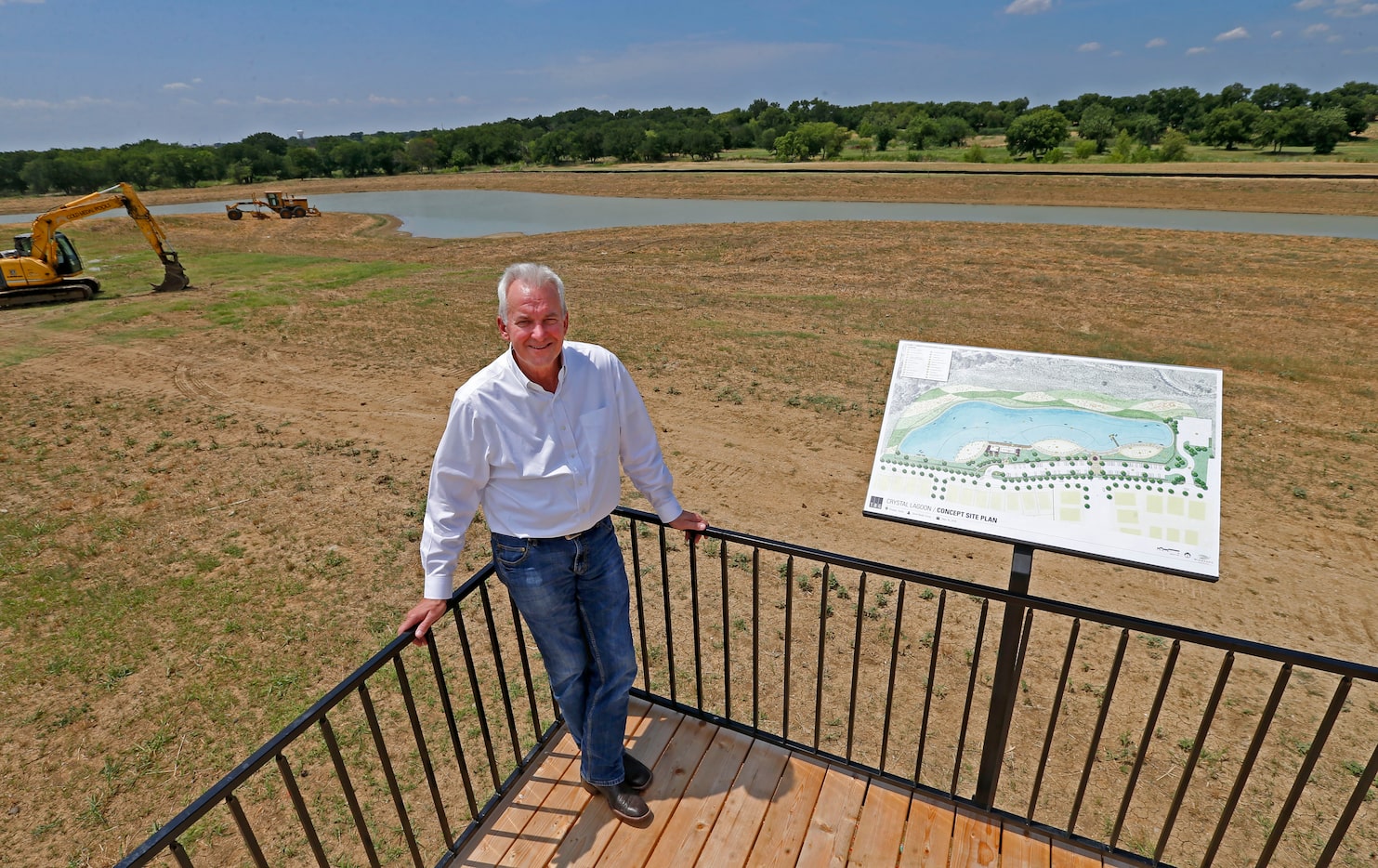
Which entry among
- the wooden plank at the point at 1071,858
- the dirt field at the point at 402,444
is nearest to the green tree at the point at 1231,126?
the dirt field at the point at 402,444

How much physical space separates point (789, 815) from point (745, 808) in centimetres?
17

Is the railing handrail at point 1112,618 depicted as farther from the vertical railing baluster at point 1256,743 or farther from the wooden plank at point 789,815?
the wooden plank at point 789,815

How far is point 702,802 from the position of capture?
273 cm

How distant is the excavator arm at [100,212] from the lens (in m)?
15.0

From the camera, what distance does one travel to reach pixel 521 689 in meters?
4.45

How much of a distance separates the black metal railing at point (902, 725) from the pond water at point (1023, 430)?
0.49 m

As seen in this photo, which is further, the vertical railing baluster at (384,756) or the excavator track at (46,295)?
the excavator track at (46,295)

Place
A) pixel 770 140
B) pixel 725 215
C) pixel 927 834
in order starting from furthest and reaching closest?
pixel 770 140
pixel 725 215
pixel 927 834

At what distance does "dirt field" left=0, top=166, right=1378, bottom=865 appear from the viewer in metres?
4.52

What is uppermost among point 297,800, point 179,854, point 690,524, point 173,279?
point 690,524

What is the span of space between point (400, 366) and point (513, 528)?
9310mm

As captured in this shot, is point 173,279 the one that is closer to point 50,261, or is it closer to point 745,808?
point 50,261

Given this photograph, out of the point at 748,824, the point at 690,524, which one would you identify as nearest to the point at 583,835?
the point at 748,824

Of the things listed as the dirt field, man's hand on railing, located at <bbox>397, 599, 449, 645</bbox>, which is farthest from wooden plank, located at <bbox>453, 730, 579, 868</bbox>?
the dirt field
